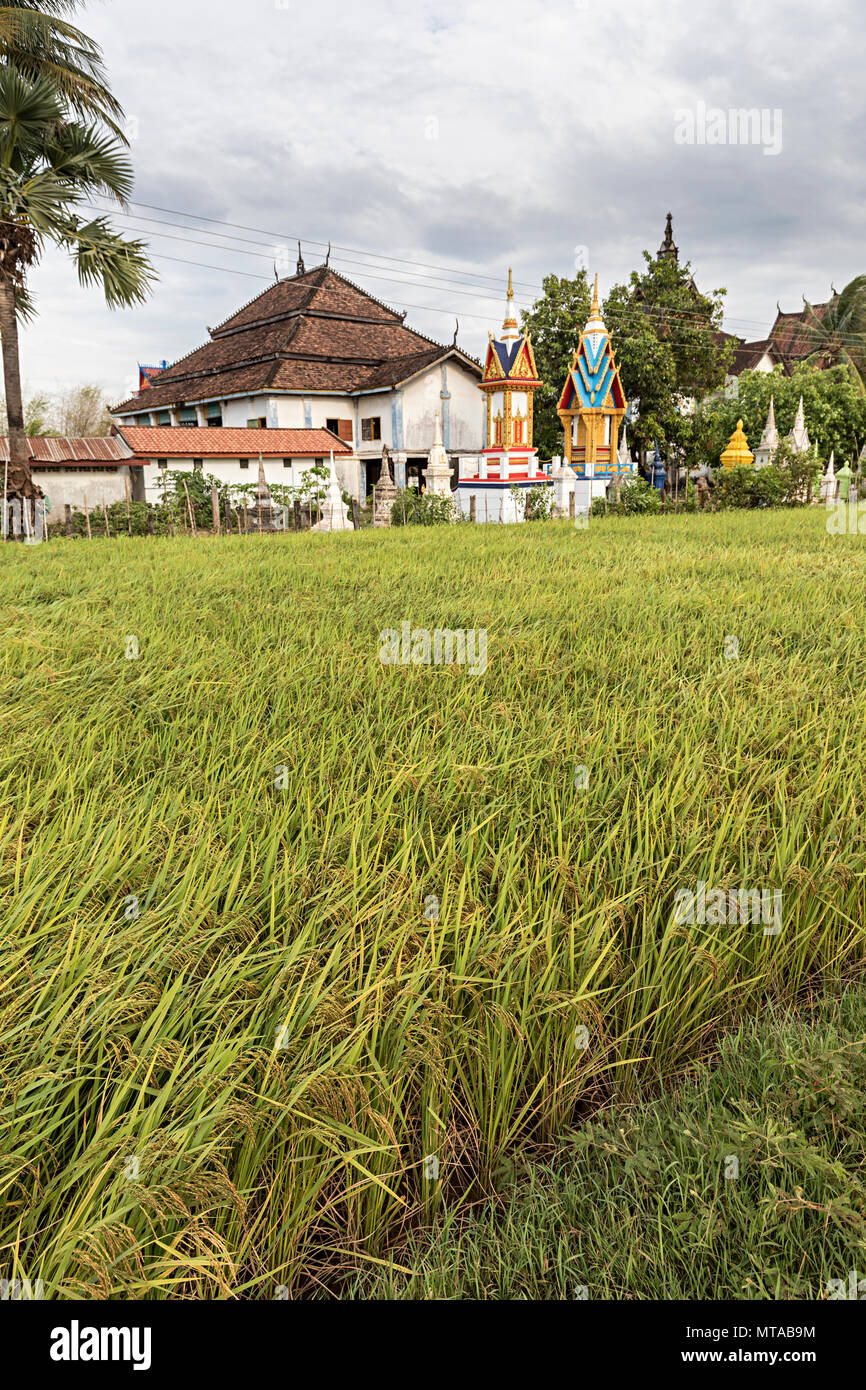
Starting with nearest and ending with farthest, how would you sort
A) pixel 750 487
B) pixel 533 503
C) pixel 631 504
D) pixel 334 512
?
pixel 334 512 → pixel 631 504 → pixel 533 503 → pixel 750 487

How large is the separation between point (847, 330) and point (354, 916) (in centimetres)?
4069

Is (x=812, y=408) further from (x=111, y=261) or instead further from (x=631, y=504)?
(x=111, y=261)

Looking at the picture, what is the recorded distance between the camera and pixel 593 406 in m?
19.9

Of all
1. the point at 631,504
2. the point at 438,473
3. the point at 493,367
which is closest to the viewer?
the point at 631,504

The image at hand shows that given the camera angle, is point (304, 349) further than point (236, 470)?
Yes

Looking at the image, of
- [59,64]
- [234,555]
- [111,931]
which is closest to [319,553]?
[234,555]

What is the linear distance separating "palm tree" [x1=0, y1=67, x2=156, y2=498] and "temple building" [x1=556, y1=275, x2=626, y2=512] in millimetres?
10366

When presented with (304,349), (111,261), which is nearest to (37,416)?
(304,349)

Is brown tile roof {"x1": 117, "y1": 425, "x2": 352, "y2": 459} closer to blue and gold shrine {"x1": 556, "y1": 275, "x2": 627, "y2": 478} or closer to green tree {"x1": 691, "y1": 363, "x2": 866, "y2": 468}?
blue and gold shrine {"x1": 556, "y1": 275, "x2": 627, "y2": 478}

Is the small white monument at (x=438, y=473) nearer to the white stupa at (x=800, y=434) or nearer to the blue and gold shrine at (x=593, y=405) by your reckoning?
the blue and gold shrine at (x=593, y=405)

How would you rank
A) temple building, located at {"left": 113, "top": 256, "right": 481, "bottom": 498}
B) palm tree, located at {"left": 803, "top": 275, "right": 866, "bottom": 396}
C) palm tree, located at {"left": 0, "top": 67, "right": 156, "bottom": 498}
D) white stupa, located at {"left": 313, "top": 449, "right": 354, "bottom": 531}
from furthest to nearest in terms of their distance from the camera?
palm tree, located at {"left": 803, "top": 275, "right": 866, "bottom": 396} → temple building, located at {"left": 113, "top": 256, "right": 481, "bottom": 498} → white stupa, located at {"left": 313, "top": 449, "right": 354, "bottom": 531} → palm tree, located at {"left": 0, "top": 67, "right": 156, "bottom": 498}

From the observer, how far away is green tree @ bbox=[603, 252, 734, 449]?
23219 millimetres

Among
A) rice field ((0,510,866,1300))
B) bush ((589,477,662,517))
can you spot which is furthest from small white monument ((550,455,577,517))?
rice field ((0,510,866,1300))
